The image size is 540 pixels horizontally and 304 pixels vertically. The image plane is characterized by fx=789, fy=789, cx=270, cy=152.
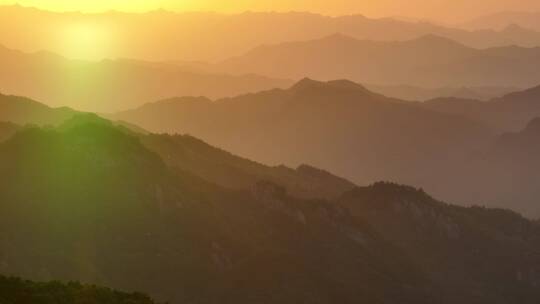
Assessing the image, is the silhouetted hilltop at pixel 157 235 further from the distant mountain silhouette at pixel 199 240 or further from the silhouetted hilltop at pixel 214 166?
the silhouetted hilltop at pixel 214 166

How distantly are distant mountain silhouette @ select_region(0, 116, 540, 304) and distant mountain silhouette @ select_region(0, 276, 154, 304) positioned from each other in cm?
4167

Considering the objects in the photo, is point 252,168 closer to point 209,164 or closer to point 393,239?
point 209,164

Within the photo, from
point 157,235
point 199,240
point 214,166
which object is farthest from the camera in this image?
point 214,166

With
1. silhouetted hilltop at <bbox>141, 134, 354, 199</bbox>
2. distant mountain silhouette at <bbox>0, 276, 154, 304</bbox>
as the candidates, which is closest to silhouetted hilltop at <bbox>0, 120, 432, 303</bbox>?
silhouetted hilltop at <bbox>141, 134, 354, 199</bbox>

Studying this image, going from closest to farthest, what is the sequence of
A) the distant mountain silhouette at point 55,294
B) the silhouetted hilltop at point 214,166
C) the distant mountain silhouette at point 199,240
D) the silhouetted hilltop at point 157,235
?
the distant mountain silhouette at point 55,294 < the silhouetted hilltop at point 157,235 < the distant mountain silhouette at point 199,240 < the silhouetted hilltop at point 214,166

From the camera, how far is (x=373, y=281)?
142 meters

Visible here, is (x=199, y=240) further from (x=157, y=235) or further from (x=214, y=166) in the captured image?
(x=214, y=166)

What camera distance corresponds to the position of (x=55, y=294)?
6800 centimetres

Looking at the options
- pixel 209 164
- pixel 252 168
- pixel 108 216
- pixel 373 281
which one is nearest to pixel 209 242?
pixel 108 216

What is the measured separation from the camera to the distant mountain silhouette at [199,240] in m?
118

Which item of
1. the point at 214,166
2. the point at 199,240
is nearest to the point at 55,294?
the point at 199,240

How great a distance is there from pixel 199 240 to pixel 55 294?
63286 millimetres

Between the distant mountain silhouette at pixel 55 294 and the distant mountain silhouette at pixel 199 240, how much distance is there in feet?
137

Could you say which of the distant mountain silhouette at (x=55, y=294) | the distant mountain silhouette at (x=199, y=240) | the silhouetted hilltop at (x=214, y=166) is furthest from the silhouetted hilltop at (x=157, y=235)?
the distant mountain silhouette at (x=55, y=294)
